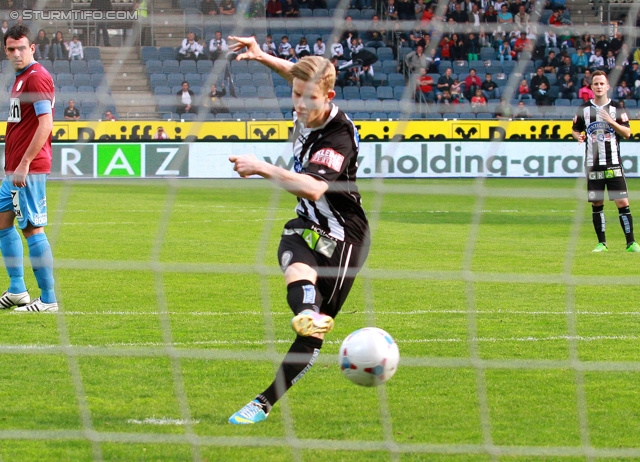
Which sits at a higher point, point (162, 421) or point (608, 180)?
point (162, 421)

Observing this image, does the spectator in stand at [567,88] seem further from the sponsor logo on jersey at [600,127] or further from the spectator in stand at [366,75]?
the sponsor logo on jersey at [600,127]

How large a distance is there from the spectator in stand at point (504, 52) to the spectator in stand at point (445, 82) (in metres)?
0.94

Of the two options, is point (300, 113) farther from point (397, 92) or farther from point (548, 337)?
point (397, 92)

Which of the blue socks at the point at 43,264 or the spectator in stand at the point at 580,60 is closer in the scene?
the blue socks at the point at 43,264

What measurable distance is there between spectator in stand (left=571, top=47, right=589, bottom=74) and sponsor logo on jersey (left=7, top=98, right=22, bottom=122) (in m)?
10.5

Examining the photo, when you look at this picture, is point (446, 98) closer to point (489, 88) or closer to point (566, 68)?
point (489, 88)

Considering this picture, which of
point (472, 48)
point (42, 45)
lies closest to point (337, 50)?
point (472, 48)

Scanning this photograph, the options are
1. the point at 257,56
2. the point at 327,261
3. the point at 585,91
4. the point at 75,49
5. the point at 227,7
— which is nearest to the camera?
the point at 327,261

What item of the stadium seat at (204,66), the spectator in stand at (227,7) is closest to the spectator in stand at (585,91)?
the stadium seat at (204,66)

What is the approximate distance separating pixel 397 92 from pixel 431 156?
633cm

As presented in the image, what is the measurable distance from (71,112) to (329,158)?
1523 centimetres

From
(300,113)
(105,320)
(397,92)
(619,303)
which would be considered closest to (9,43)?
(105,320)

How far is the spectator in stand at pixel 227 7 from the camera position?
38.1 feet

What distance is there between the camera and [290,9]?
15984 mm
